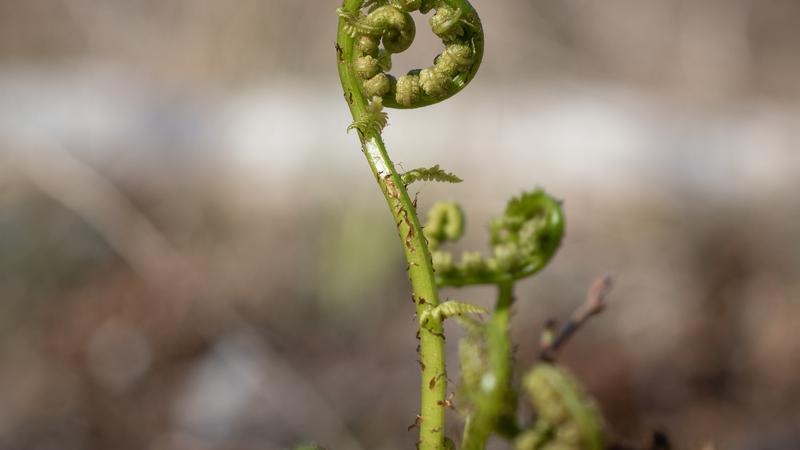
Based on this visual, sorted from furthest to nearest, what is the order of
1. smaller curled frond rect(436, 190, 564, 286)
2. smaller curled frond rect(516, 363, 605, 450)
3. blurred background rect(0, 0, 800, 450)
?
blurred background rect(0, 0, 800, 450) → smaller curled frond rect(436, 190, 564, 286) → smaller curled frond rect(516, 363, 605, 450)

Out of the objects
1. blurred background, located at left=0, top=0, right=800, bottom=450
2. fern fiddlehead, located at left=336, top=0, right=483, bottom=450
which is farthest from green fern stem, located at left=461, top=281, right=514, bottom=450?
blurred background, located at left=0, top=0, right=800, bottom=450

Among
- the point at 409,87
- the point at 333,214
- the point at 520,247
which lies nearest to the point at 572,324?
the point at 520,247

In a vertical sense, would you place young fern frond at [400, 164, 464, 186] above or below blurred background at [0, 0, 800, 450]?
below

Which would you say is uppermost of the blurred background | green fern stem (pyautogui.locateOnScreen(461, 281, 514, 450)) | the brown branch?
the blurred background

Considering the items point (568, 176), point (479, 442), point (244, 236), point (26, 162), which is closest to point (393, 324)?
point (244, 236)

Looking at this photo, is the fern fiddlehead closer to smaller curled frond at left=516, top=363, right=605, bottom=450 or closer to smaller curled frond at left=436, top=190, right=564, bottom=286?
smaller curled frond at left=516, top=363, right=605, bottom=450

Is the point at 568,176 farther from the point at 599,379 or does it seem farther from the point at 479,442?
the point at 479,442
